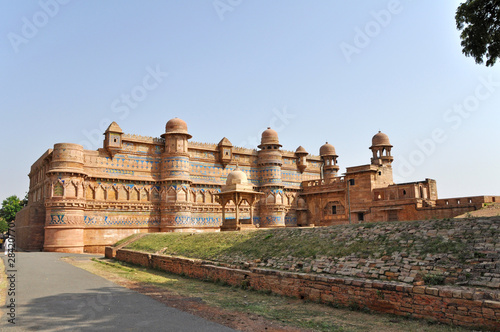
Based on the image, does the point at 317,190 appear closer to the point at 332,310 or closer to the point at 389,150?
the point at 389,150

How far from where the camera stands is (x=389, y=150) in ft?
136

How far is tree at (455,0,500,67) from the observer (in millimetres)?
13578

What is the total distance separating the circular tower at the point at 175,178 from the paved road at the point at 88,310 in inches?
795

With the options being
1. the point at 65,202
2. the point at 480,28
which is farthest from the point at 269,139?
the point at 480,28

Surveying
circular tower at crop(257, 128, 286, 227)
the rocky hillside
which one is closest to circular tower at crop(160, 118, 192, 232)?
circular tower at crop(257, 128, 286, 227)

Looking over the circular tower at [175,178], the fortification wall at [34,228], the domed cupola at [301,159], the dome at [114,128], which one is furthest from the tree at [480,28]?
the fortification wall at [34,228]

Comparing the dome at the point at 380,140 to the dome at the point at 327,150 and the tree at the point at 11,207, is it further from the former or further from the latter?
the tree at the point at 11,207

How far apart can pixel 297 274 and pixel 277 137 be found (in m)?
31.9

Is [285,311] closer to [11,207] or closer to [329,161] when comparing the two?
[329,161]

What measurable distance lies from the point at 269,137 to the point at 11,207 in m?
42.5

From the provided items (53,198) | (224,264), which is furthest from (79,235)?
(224,264)

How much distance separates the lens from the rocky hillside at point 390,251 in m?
9.05

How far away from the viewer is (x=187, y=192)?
118ft

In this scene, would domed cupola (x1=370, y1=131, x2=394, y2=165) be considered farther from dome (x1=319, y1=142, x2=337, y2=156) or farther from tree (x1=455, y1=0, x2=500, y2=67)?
tree (x1=455, y1=0, x2=500, y2=67)
